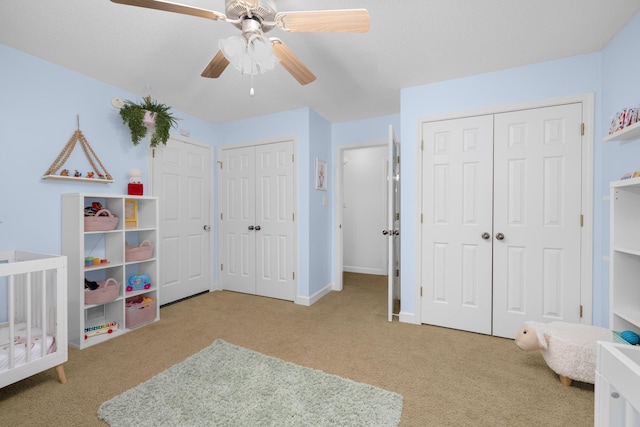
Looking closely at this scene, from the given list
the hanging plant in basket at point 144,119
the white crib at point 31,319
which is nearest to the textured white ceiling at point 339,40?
the hanging plant in basket at point 144,119

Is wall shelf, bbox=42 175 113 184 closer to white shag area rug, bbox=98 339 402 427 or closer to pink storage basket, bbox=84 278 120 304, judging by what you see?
pink storage basket, bbox=84 278 120 304

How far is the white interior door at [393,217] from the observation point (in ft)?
9.13

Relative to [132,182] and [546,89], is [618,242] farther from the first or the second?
[132,182]

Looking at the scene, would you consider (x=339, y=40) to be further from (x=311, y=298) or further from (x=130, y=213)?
(x=311, y=298)

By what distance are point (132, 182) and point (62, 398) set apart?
1865 mm

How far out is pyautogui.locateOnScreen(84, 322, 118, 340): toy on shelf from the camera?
235 centimetres

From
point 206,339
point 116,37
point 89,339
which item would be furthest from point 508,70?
point 89,339

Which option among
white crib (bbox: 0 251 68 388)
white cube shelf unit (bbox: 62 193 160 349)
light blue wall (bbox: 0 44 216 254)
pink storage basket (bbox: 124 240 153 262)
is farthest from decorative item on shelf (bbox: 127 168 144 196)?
white crib (bbox: 0 251 68 388)

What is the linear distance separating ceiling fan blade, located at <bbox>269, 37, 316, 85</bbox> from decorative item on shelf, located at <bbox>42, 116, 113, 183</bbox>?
2.10 m

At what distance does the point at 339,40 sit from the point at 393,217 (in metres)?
1.62

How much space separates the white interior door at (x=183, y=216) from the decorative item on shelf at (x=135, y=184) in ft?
1.12

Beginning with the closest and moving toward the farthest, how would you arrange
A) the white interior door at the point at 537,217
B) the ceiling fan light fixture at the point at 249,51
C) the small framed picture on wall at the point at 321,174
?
the ceiling fan light fixture at the point at 249,51 < the white interior door at the point at 537,217 < the small framed picture on wall at the point at 321,174

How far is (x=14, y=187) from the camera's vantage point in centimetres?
218

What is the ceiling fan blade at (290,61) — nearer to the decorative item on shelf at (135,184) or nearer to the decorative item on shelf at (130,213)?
the decorative item on shelf at (135,184)
